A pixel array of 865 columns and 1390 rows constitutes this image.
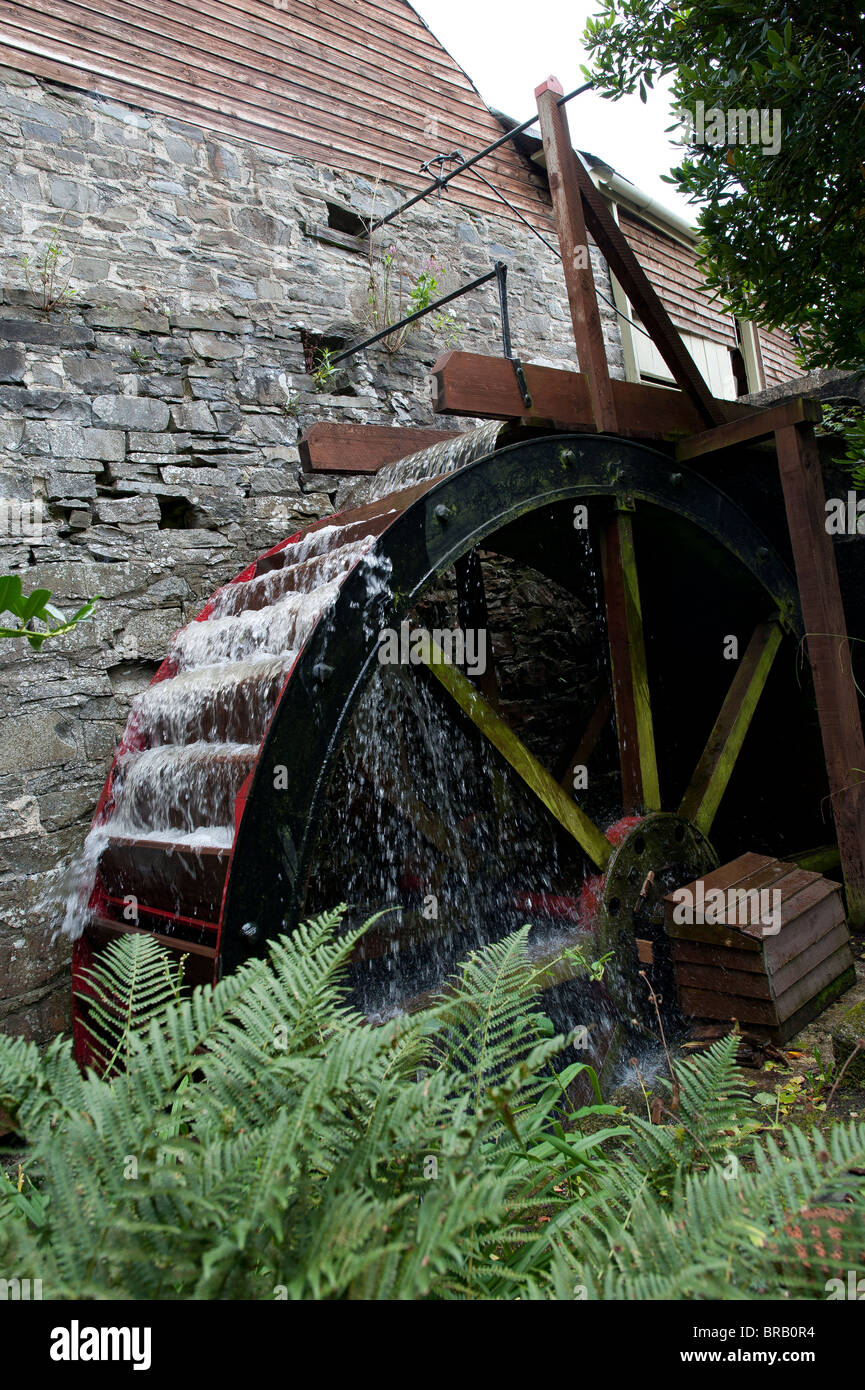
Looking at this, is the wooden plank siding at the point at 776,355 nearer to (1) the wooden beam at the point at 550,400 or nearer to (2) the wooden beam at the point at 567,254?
(1) the wooden beam at the point at 550,400

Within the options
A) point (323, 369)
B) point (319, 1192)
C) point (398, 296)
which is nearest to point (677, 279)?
point (398, 296)

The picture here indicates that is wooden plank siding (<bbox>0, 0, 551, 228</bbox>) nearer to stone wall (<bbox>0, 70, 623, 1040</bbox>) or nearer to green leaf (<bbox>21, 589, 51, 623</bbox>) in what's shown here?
stone wall (<bbox>0, 70, 623, 1040</bbox>)

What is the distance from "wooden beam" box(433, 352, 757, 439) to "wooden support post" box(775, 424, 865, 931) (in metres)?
0.46

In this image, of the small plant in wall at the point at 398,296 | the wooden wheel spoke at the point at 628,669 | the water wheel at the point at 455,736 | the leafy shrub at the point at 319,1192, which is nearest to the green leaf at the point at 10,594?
the leafy shrub at the point at 319,1192

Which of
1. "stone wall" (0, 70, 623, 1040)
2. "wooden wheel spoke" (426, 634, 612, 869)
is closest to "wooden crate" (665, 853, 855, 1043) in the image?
"wooden wheel spoke" (426, 634, 612, 869)

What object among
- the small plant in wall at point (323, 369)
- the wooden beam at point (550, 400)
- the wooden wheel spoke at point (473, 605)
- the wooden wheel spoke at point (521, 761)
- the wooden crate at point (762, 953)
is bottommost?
the wooden crate at point (762, 953)

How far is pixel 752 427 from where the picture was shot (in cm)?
358

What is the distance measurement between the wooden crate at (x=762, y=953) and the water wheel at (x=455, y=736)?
8.4 inches

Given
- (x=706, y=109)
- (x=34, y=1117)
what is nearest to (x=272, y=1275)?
(x=34, y=1117)

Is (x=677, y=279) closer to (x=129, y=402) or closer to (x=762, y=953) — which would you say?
(x=129, y=402)

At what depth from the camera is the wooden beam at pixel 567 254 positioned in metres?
3.30

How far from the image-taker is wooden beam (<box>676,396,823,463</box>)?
3.47 m

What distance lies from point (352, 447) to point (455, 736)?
1.30 m

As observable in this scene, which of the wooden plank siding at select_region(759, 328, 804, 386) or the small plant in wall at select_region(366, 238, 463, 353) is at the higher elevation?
the wooden plank siding at select_region(759, 328, 804, 386)
